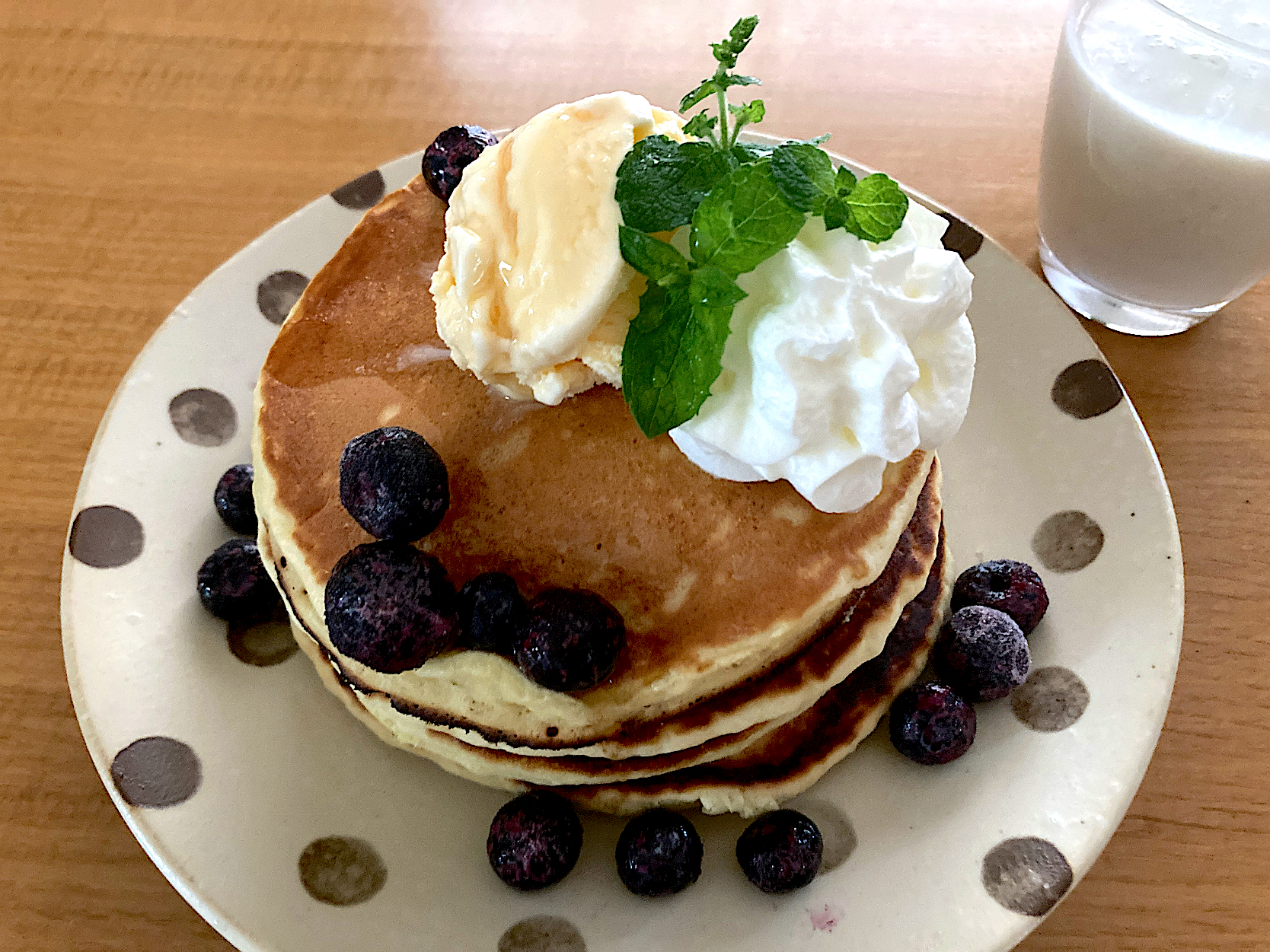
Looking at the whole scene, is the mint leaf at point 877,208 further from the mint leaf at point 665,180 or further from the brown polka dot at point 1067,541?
the brown polka dot at point 1067,541

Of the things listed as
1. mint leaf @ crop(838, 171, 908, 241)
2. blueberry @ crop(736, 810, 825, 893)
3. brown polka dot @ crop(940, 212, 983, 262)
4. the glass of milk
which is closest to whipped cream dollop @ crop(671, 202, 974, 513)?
mint leaf @ crop(838, 171, 908, 241)

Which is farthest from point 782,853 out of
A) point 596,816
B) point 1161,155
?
point 1161,155

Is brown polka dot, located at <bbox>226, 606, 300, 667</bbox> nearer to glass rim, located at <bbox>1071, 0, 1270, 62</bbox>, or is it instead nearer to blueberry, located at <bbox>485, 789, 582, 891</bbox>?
blueberry, located at <bbox>485, 789, 582, 891</bbox>

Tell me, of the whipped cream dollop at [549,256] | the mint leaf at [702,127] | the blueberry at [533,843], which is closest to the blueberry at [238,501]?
the whipped cream dollop at [549,256]

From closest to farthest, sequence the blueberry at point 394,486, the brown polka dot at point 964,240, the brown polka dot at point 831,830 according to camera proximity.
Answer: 1. the blueberry at point 394,486
2. the brown polka dot at point 831,830
3. the brown polka dot at point 964,240

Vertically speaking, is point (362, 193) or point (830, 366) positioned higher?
point (830, 366)

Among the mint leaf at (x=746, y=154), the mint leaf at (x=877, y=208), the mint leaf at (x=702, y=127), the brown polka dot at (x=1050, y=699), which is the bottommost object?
the brown polka dot at (x=1050, y=699)

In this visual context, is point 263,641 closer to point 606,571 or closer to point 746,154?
point 606,571

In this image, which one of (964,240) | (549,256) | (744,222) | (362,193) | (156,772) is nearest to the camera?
(744,222)
